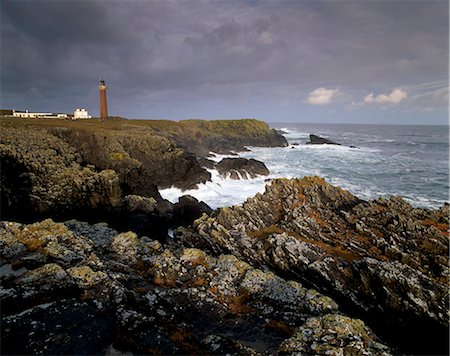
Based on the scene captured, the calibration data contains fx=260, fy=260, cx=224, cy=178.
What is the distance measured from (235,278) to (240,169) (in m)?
39.5

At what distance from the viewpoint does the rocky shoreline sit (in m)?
7.76

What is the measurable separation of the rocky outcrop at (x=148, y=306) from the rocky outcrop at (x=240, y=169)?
36431 mm

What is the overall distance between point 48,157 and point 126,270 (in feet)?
82.5

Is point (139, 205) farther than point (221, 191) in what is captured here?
No

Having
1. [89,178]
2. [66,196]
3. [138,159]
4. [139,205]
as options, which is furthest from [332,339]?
[138,159]

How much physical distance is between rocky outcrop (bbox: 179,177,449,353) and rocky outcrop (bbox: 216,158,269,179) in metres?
24.1

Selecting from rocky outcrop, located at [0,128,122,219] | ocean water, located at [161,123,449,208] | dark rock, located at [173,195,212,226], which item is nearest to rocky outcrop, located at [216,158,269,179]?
ocean water, located at [161,123,449,208]

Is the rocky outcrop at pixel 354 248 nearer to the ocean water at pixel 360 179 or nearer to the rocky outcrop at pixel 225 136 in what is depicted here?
the ocean water at pixel 360 179

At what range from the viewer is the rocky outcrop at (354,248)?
441 inches

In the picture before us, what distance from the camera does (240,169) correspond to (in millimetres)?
50688

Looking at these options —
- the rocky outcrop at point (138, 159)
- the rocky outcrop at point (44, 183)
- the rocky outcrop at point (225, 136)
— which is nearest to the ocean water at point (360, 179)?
the rocky outcrop at point (138, 159)

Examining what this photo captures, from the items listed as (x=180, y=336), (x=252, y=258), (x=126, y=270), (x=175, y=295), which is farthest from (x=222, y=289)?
(x=252, y=258)

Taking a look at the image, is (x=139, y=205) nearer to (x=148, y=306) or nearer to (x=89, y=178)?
(x=89, y=178)

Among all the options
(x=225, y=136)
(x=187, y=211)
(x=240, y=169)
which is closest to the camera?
(x=187, y=211)
